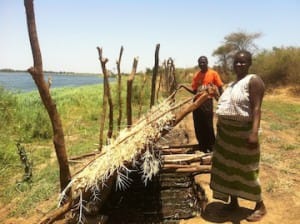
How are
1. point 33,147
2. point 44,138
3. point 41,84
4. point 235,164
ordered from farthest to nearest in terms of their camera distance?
1. point 44,138
2. point 33,147
3. point 235,164
4. point 41,84

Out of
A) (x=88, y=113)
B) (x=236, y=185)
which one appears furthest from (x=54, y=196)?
(x=88, y=113)

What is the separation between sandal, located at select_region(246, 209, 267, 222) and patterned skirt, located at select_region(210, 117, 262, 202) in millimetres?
190

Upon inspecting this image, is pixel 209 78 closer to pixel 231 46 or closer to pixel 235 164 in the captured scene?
pixel 235 164

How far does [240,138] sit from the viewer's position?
3.66 metres

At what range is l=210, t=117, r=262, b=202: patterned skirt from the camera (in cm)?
363

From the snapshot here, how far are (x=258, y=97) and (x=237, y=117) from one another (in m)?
0.30

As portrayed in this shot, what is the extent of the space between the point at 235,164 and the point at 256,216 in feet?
2.00

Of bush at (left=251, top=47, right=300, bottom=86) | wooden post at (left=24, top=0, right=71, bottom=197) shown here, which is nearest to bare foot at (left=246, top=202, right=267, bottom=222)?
wooden post at (left=24, top=0, right=71, bottom=197)

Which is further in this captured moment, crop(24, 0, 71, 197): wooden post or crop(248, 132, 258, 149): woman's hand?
crop(248, 132, 258, 149): woman's hand

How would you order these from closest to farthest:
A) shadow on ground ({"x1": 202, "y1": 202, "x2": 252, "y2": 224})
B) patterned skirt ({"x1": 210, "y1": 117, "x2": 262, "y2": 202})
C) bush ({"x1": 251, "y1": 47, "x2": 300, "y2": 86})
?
1. patterned skirt ({"x1": 210, "y1": 117, "x2": 262, "y2": 202})
2. shadow on ground ({"x1": 202, "y1": 202, "x2": 252, "y2": 224})
3. bush ({"x1": 251, "y1": 47, "x2": 300, "y2": 86})

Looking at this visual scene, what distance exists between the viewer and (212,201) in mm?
4465

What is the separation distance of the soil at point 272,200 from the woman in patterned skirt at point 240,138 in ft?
0.80

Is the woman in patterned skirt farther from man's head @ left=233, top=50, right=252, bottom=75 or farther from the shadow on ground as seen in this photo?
the shadow on ground

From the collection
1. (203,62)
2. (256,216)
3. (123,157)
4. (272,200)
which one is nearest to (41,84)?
(123,157)
